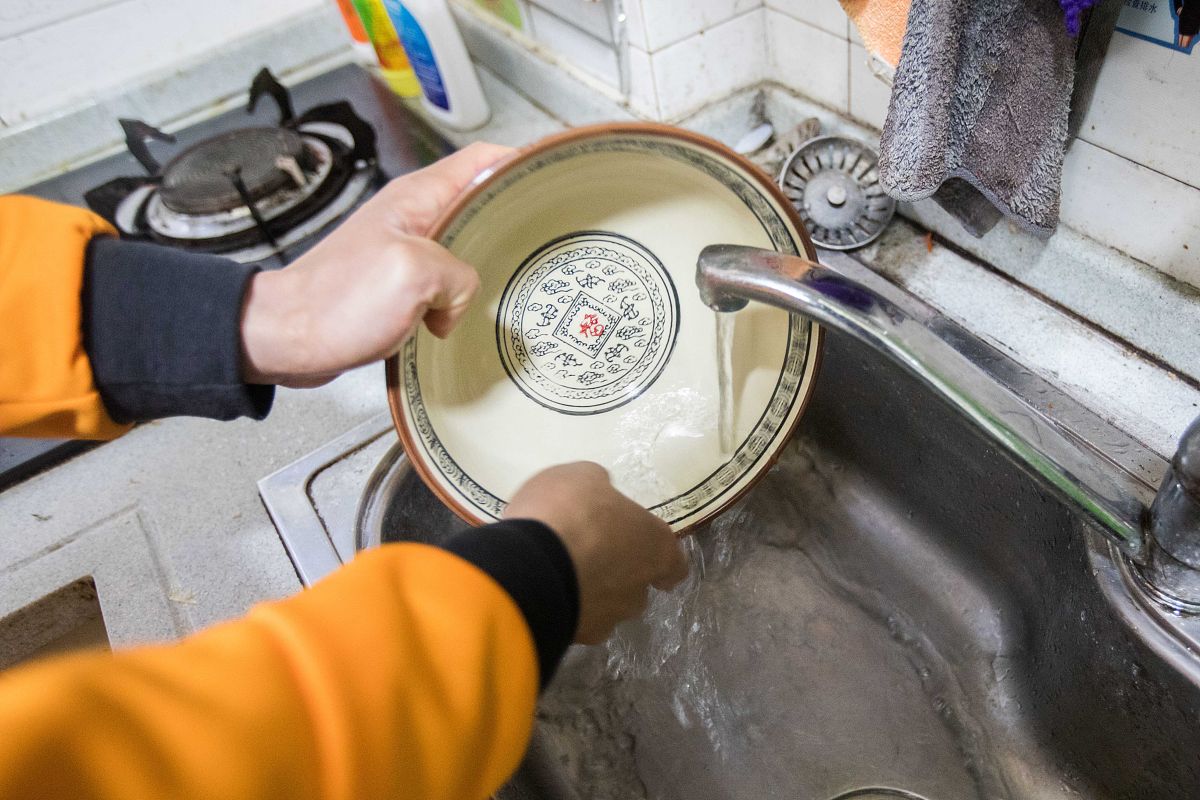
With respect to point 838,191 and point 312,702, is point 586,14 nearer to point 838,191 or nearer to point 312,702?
point 838,191

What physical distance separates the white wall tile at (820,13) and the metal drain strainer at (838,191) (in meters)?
0.10

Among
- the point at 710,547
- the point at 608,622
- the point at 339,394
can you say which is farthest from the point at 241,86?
the point at 608,622

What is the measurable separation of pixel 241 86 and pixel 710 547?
1089mm

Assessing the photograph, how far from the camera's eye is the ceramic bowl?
583mm

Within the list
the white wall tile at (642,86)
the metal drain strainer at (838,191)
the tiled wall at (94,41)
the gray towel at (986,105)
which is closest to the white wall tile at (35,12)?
the tiled wall at (94,41)

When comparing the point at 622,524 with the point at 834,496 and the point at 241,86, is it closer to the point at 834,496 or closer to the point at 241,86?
the point at 834,496

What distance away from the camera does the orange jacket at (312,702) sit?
0.26 metres

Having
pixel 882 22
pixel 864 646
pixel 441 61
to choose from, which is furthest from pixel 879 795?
pixel 441 61

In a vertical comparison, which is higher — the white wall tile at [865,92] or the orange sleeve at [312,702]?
the orange sleeve at [312,702]

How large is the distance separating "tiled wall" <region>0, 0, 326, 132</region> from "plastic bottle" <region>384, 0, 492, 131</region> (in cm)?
42

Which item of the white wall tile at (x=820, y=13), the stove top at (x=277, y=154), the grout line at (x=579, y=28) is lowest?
the stove top at (x=277, y=154)

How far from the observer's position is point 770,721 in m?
0.70

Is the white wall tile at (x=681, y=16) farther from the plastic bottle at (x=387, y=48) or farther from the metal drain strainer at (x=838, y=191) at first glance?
the plastic bottle at (x=387, y=48)

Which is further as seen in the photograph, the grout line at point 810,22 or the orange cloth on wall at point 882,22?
the grout line at point 810,22
